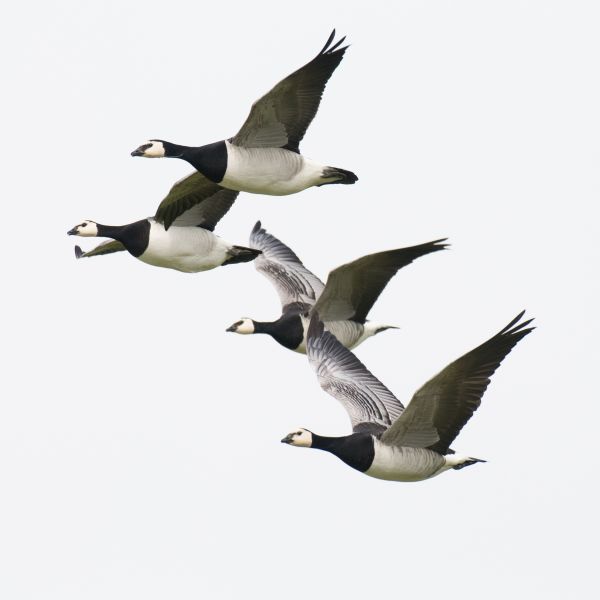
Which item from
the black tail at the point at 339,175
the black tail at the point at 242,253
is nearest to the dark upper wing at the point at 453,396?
the black tail at the point at 339,175

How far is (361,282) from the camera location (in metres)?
22.9

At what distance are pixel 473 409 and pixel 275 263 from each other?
24.5 feet

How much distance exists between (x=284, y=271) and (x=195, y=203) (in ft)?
11.0

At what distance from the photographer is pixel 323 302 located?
23.1 metres

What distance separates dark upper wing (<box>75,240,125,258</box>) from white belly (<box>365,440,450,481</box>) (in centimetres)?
510

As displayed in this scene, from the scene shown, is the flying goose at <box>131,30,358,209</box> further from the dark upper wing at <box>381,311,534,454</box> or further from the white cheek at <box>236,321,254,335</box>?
the white cheek at <box>236,321,254,335</box>

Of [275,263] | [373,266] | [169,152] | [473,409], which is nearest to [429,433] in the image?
[473,409]

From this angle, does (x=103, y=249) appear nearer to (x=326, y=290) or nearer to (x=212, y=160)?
(x=326, y=290)

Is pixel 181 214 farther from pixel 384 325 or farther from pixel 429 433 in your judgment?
pixel 429 433

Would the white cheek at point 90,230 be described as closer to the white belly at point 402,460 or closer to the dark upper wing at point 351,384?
the dark upper wing at point 351,384

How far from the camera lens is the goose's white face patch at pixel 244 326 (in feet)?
83.0

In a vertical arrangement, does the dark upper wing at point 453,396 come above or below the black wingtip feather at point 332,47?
below

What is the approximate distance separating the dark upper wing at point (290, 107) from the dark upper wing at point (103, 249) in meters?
3.18

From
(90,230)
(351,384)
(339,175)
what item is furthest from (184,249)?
(351,384)
